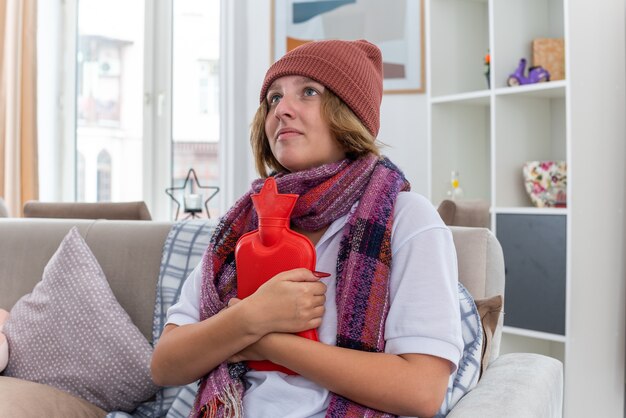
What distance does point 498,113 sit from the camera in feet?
9.26

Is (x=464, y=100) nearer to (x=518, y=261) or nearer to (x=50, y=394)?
(x=518, y=261)

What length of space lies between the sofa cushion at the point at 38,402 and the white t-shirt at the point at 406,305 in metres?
0.67

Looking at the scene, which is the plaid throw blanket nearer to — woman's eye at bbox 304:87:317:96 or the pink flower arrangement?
woman's eye at bbox 304:87:317:96

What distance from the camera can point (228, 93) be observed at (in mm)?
4043

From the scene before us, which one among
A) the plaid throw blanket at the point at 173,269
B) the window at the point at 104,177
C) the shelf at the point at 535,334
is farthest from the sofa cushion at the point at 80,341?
the window at the point at 104,177

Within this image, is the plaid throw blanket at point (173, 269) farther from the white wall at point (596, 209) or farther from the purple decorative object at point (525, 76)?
the purple decorative object at point (525, 76)

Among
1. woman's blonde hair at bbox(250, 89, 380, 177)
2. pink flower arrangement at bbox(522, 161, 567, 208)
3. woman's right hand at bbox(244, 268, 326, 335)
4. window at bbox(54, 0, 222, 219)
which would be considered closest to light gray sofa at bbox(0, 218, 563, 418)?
woman's right hand at bbox(244, 268, 326, 335)

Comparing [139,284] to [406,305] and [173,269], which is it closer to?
[173,269]

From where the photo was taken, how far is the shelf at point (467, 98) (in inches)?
114

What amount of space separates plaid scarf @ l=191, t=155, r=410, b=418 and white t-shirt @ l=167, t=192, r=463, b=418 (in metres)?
0.02

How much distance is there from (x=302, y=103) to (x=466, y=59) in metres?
2.09

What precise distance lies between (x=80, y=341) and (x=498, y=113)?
1795 millimetres

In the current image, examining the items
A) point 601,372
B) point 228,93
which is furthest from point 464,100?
point 228,93

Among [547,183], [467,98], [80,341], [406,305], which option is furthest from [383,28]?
[406,305]
